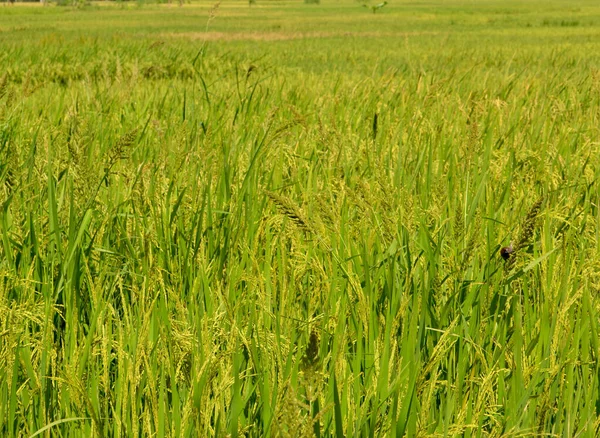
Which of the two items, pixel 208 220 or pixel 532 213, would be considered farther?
pixel 208 220

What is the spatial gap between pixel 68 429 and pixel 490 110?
2858mm

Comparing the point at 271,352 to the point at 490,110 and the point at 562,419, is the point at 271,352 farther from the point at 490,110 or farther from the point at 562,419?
the point at 490,110

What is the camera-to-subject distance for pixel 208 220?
5.66 ft

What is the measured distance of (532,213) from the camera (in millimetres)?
1058

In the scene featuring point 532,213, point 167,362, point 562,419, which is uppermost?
point 532,213

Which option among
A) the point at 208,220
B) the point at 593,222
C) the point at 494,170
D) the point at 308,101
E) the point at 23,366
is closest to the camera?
the point at 23,366

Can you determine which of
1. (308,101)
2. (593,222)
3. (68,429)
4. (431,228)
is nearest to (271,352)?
(68,429)

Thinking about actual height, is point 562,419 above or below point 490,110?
below

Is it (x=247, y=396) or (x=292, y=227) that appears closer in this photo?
(x=247, y=396)

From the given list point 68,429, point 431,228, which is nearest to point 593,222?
point 431,228

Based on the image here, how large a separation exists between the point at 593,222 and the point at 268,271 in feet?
3.26

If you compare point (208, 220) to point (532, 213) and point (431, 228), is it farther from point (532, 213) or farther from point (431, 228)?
point (532, 213)

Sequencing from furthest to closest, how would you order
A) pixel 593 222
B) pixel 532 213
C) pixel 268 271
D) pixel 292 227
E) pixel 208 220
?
pixel 593 222 → pixel 208 220 → pixel 292 227 → pixel 268 271 → pixel 532 213

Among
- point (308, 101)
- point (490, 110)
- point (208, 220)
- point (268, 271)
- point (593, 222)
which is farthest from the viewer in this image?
point (308, 101)
